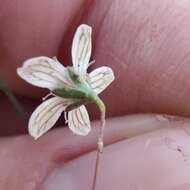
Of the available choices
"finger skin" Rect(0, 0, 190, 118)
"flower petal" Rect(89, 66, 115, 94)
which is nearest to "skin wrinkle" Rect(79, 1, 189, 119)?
"finger skin" Rect(0, 0, 190, 118)

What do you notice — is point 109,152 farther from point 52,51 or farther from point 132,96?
point 52,51

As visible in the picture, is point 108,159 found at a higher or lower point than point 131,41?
lower

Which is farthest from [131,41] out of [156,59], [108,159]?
[108,159]

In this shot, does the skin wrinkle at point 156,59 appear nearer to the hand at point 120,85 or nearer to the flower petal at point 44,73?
the hand at point 120,85

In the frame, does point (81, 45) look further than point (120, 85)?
No

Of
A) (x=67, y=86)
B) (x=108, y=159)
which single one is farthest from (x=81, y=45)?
(x=108, y=159)

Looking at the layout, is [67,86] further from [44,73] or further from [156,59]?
[156,59]
